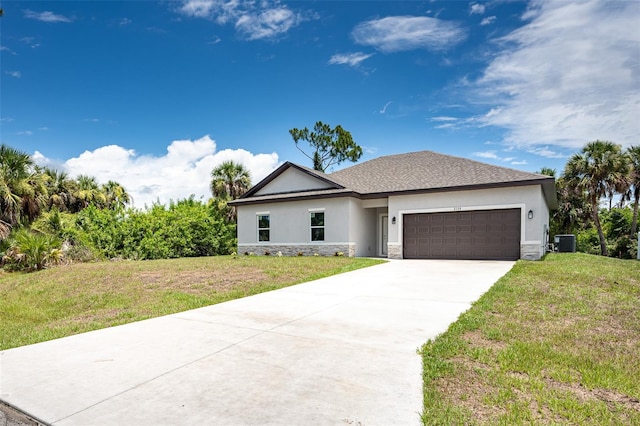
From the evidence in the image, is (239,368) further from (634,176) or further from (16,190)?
(634,176)

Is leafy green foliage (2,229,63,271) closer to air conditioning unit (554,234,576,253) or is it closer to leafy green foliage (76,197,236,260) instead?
leafy green foliage (76,197,236,260)

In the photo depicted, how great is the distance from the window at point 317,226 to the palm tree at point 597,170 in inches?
728

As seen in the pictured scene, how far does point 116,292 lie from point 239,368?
23.1 feet

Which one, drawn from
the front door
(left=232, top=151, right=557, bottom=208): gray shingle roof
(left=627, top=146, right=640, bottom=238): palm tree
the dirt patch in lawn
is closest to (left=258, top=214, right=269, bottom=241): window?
(left=232, top=151, right=557, bottom=208): gray shingle roof

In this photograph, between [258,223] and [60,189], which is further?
[60,189]

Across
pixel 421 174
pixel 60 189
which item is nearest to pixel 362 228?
pixel 421 174

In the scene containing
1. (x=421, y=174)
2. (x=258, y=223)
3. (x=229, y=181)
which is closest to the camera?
(x=421, y=174)

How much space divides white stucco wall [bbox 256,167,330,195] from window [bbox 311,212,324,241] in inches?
61.0

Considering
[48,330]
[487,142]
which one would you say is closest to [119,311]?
[48,330]

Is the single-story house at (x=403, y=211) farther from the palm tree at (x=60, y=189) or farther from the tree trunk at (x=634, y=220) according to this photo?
the palm tree at (x=60, y=189)

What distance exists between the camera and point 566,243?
73.6 feet

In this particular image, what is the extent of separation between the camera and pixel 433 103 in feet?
63.6

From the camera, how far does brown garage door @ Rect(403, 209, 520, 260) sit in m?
15.4

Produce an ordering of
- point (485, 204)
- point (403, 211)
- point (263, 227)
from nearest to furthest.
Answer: point (485, 204) < point (403, 211) < point (263, 227)
